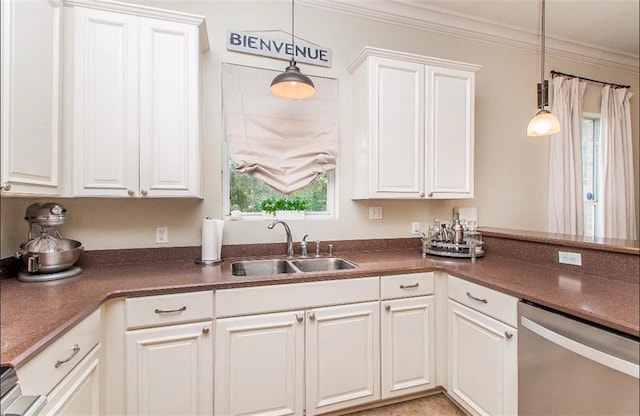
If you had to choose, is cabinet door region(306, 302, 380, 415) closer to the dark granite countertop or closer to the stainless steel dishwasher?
the dark granite countertop

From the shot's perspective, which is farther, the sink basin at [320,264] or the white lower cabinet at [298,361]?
the sink basin at [320,264]

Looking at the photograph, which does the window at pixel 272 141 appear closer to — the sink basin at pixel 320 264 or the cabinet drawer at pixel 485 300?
the sink basin at pixel 320 264

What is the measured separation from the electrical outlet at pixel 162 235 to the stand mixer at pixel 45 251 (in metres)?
0.44

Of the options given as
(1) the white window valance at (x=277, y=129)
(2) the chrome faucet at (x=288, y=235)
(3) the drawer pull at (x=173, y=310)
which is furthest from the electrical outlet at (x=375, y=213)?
(3) the drawer pull at (x=173, y=310)

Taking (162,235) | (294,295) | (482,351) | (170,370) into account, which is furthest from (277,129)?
(482,351)

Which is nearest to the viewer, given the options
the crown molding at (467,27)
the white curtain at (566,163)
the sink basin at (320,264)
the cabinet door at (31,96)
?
the cabinet door at (31,96)

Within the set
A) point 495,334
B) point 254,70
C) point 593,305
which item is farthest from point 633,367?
point 254,70

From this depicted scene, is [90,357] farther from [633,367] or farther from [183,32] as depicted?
[633,367]

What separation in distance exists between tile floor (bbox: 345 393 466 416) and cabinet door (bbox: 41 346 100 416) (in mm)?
1351

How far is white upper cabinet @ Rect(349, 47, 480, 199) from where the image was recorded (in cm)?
224

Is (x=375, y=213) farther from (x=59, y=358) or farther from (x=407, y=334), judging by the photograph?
(x=59, y=358)

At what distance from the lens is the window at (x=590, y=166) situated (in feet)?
11.3

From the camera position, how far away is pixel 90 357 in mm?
1279

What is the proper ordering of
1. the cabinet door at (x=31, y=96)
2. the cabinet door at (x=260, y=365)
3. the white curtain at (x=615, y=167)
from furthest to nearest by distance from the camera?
the white curtain at (x=615, y=167), the cabinet door at (x=260, y=365), the cabinet door at (x=31, y=96)
